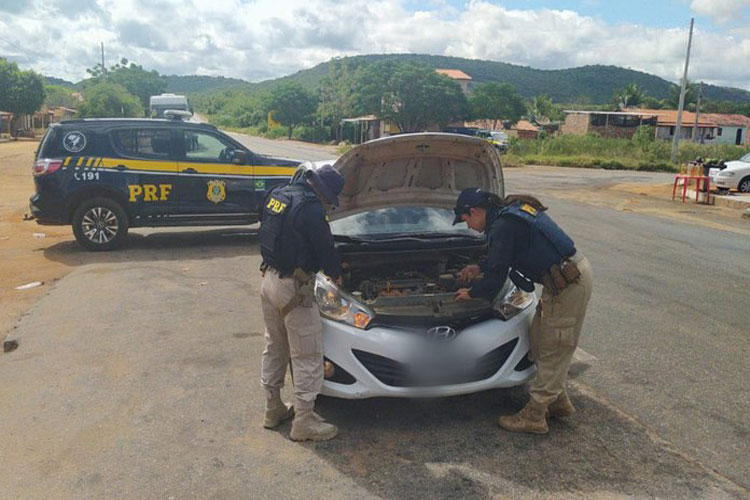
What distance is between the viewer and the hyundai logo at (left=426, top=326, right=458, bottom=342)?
12.6 ft

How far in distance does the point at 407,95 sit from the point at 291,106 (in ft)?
77.1

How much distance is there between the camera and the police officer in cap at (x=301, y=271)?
3723mm

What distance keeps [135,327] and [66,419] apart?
1.99 meters

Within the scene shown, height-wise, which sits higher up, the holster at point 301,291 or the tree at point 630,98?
the tree at point 630,98

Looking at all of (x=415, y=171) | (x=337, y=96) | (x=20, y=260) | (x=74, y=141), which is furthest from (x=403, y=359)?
(x=337, y=96)

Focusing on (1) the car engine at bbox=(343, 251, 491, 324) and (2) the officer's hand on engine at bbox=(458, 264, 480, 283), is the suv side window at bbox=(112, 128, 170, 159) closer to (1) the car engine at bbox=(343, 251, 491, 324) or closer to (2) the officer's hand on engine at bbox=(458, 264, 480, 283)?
(1) the car engine at bbox=(343, 251, 491, 324)

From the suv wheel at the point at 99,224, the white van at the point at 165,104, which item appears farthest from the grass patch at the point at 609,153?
the suv wheel at the point at 99,224

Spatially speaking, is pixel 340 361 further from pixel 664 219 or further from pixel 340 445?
pixel 664 219

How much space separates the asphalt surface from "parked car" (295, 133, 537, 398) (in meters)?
0.42

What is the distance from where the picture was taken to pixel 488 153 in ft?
17.5

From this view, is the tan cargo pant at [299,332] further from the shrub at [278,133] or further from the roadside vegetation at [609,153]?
the shrub at [278,133]

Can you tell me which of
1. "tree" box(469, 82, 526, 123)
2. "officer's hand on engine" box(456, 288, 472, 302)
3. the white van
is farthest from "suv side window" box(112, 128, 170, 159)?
"tree" box(469, 82, 526, 123)

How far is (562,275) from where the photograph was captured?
383cm

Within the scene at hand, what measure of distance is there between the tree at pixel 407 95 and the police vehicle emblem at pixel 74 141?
177ft
